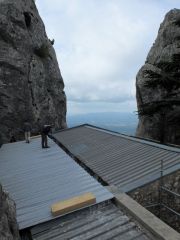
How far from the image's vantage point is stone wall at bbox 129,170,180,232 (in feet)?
35.2

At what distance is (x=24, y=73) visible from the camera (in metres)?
37.0

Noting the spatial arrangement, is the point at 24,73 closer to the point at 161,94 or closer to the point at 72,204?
the point at 161,94

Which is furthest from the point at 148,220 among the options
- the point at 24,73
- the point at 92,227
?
the point at 24,73

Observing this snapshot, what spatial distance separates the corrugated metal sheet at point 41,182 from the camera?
365 inches

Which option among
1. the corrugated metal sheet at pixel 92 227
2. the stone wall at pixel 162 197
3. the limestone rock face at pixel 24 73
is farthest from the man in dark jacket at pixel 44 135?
the limestone rock face at pixel 24 73

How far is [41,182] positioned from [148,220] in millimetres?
5433

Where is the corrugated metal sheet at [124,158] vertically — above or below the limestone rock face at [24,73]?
below

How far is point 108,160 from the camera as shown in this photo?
14219 mm

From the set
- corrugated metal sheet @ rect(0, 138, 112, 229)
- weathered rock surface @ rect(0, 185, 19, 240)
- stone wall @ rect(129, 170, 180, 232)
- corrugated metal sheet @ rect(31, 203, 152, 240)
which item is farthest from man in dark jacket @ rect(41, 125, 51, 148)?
weathered rock surface @ rect(0, 185, 19, 240)

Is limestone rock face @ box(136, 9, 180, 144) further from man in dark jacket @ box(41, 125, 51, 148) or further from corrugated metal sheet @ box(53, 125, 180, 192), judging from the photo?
man in dark jacket @ box(41, 125, 51, 148)

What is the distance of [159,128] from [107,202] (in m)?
27.4

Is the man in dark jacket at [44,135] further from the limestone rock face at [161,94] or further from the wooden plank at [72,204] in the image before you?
the limestone rock face at [161,94]

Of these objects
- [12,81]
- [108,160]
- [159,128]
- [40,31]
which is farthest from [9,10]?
[108,160]

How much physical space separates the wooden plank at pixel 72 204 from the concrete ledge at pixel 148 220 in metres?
1.00
